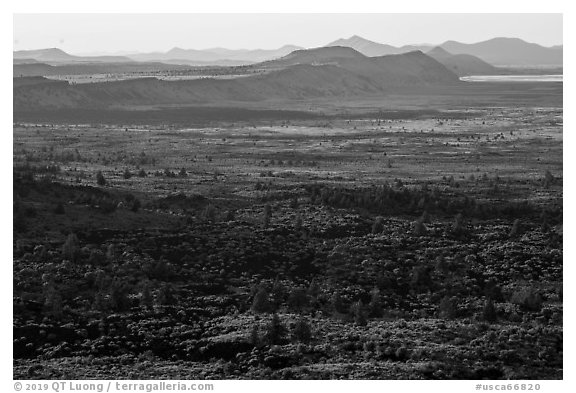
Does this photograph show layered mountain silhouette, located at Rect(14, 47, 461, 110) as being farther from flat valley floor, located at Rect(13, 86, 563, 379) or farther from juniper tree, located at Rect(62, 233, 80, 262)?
juniper tree, located at Rect(62, 233, 80, 262)

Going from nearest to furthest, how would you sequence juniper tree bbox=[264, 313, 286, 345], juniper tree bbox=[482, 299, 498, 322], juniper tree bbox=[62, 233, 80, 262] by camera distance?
juniper tree bbox=[264, 313, 286, 345] → juniper tree bbox=[482, 299, 498, 322] → juniper tree bbox=[62, 233, 80, 262]

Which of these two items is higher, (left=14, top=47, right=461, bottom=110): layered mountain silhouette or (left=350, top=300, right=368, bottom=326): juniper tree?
(left=14, top=47, right=461, bottom=110): layered mountain silhouette

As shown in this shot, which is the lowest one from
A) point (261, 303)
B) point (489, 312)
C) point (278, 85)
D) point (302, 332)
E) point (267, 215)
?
point (489, 312)

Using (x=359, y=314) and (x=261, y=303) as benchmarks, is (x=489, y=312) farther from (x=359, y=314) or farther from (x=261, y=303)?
(x=261, y=303)

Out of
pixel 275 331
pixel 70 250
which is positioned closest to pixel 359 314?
pixel 275 331

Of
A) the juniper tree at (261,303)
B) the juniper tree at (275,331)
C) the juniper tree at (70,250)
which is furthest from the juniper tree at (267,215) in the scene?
the juniper tree at (275,331)

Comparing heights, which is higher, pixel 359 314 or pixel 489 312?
pixel 359 314

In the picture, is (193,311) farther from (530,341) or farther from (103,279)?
(530,341)

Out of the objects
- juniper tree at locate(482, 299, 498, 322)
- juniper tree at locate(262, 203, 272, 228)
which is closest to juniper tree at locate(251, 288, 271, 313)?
juniper tree at locate(482, 299, 498, 322)

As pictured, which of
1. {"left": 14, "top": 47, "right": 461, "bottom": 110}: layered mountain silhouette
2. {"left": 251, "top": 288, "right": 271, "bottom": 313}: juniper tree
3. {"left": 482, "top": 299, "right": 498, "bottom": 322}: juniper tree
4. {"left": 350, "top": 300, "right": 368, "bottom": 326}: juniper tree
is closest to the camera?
{"left": 350, "top": 300, "right": 368, "bottom": 326}: juniper tree
